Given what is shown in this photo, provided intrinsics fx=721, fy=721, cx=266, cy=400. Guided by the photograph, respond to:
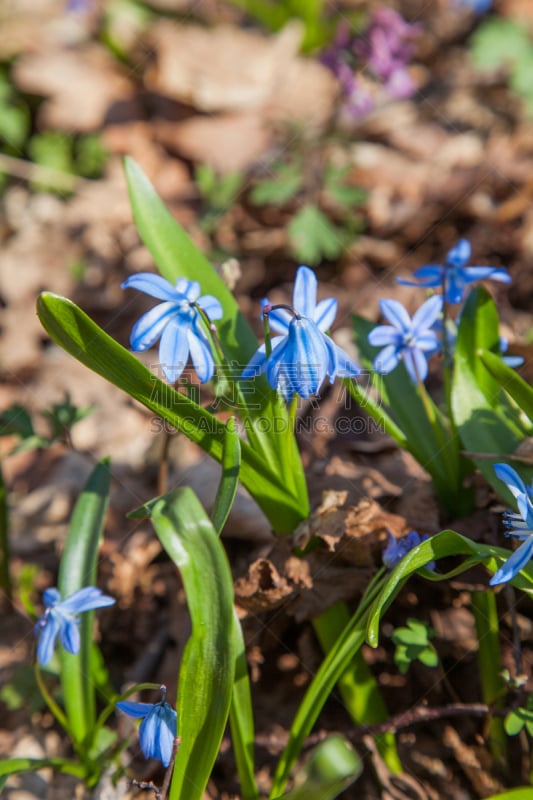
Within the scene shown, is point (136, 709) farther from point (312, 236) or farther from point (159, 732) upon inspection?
point (312, 236)

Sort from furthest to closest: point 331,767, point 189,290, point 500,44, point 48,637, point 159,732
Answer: point 500,44 → point 48,637 → point 189,290 → point 159,732 → point 331,767

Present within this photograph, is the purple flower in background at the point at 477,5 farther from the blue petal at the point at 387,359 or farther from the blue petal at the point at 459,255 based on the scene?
the blue petal at the point at 387,359


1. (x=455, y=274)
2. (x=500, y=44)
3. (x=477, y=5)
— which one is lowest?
(x=455, y=274)

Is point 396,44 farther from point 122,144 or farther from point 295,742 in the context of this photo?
point 295,742

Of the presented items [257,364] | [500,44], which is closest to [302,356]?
[257,364]

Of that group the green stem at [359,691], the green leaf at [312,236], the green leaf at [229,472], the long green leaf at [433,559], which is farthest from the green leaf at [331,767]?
the green leaf at [312,236]

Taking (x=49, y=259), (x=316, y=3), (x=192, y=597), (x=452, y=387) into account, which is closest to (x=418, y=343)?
(x=452, y=387)

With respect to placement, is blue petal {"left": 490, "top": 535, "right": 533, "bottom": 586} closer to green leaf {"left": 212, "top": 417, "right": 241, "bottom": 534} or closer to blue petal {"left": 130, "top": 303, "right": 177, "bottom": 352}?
green leaf {"left": 212, "top": 417, "right": 241, "bottom": 534}
